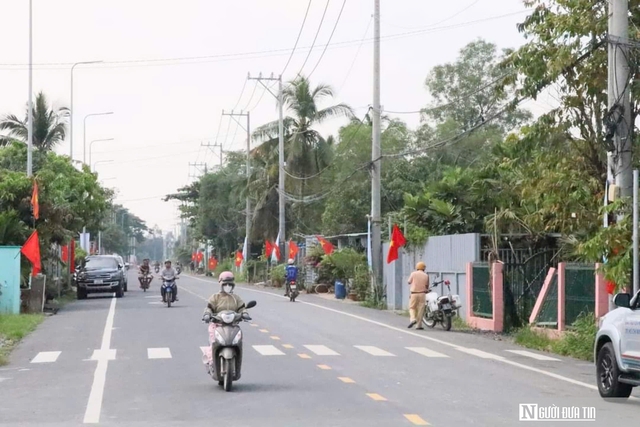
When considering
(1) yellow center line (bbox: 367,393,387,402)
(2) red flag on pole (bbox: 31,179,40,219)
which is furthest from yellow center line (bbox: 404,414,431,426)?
(2) red flag on pole (bbox: 31,179,40,219)

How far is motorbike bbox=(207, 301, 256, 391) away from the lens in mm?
14148

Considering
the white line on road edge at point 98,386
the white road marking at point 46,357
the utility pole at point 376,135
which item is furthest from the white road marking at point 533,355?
the utility pole at point 376,135

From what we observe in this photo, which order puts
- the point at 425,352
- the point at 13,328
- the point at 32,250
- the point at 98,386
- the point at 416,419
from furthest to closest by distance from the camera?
1. the point at 32,250
2. the point at 13,328
3. the point at 425,352
4. the point at 98,386
5. the point at 416,419

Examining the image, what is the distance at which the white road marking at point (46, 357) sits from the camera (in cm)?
1884

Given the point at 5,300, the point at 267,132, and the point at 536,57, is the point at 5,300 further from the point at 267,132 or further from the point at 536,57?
the point at 267,132

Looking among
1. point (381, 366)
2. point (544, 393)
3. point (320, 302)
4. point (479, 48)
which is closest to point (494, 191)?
point (320, 302)

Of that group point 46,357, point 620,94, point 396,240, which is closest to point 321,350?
point 46,357

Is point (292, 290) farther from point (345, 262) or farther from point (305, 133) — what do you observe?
point (305, 133)

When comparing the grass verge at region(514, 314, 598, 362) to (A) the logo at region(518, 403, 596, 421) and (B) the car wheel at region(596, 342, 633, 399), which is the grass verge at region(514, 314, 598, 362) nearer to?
(B) the car wheel at region(596, 342, 633, 399)

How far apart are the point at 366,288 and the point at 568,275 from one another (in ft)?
A: 61.1

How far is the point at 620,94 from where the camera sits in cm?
1934

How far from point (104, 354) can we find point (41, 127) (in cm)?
3616

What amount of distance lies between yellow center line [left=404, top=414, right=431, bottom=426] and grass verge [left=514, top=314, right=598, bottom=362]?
8541 millimetres

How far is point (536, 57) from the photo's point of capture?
21.9 metres
